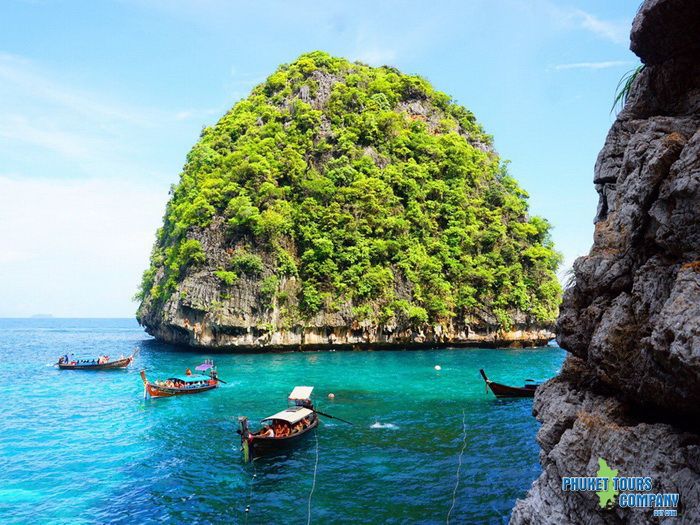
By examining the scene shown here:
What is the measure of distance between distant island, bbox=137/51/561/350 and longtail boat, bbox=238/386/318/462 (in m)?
30.9

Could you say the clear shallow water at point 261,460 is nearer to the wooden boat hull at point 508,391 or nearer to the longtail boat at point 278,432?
the longtail boat at point 278,432

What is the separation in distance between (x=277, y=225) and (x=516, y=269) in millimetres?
31557

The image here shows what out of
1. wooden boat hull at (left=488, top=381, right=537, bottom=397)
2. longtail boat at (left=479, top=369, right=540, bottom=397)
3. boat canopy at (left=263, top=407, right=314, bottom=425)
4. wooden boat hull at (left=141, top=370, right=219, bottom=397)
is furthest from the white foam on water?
wooden boat hull at (left=141, top=370, right=219, bottom=397)

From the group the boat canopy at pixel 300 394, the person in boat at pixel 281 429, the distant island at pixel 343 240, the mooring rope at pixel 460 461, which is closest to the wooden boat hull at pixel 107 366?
the distant island at pixel 343 240

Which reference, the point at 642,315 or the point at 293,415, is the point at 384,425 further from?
the point at 642,315

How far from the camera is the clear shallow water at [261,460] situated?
604 inches

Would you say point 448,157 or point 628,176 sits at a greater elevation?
point 448,157

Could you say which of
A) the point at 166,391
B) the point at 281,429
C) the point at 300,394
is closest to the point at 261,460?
the point at 281,429

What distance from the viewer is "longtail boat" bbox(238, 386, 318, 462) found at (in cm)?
1905

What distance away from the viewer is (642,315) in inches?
320

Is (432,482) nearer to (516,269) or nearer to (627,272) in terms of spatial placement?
(627,272)

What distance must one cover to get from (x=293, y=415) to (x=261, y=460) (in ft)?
9.08

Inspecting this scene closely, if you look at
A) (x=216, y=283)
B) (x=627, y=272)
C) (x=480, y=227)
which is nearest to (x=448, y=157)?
(x=480, y=227)

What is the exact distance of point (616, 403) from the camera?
8898mm
